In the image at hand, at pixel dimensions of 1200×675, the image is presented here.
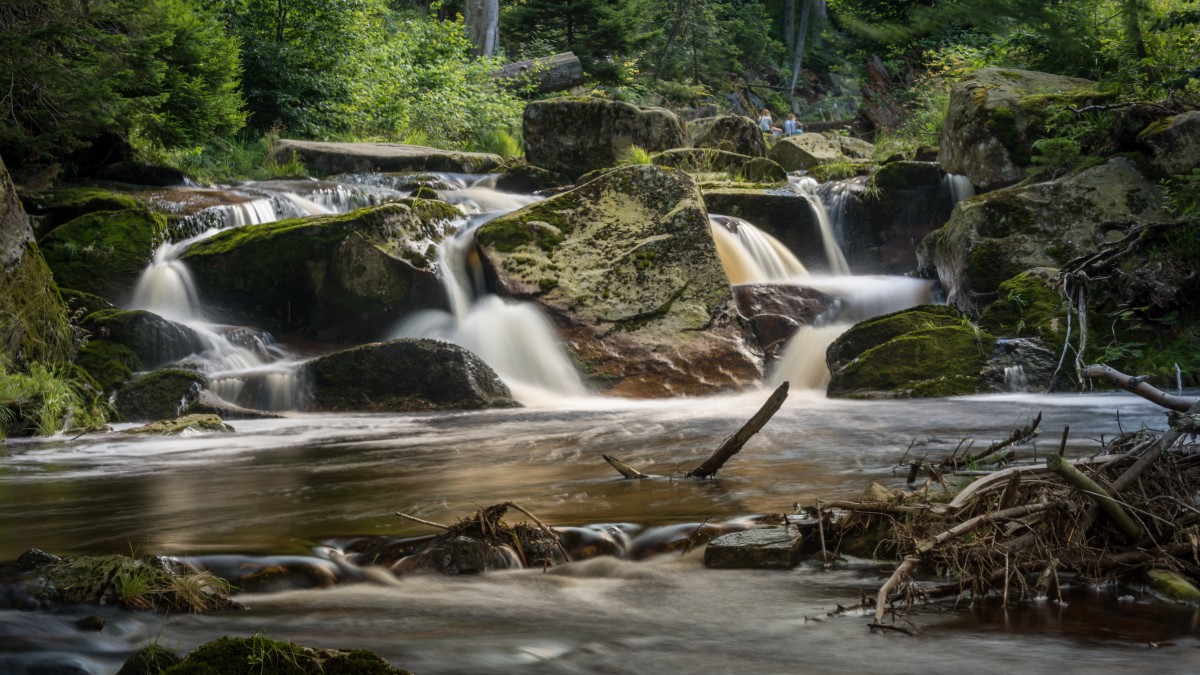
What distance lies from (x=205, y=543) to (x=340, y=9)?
2037 centimetres

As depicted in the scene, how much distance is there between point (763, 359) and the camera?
13359mm

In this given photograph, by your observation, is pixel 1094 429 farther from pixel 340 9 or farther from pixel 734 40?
pixel 734 40

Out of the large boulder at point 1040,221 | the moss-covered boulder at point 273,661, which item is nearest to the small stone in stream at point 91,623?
the moss-covered boulder at point 273,661

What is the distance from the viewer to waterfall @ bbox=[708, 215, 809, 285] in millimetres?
15680

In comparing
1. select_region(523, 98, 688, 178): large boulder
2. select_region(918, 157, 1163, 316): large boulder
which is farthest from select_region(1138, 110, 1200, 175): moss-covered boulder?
select_region(523, 98, 688, 178): large boulder

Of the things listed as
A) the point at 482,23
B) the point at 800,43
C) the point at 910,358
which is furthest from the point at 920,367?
the point at 800,43

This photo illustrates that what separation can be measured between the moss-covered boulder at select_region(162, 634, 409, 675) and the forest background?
6.80ft

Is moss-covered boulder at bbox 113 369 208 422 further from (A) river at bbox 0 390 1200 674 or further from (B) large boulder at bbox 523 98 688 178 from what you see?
(B) large boulder at bbox 523 98 688 178

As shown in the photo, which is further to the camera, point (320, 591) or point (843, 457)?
point (843, 457)

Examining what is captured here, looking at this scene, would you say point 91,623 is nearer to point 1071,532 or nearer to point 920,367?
point 1071,532

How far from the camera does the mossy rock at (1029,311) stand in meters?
11.6

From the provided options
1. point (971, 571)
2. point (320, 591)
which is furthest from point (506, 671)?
point (971, 571)

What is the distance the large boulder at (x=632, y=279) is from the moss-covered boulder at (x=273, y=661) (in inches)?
377

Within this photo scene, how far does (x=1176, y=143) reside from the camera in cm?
1265
